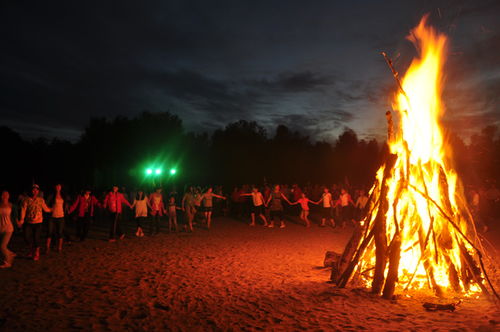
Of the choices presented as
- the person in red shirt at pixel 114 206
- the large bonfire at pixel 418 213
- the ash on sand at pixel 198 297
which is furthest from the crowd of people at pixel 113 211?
the large bonfire at pixel 418 213

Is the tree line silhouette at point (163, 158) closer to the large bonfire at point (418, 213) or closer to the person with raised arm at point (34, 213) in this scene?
the person with raised arm at point (34, 213)

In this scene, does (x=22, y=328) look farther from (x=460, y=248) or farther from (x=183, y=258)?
(x=460, y=248)

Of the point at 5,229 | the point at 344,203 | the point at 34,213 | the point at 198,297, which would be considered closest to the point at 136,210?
the point at 34,213

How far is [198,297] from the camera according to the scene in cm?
682

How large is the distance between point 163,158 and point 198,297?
32.9 m

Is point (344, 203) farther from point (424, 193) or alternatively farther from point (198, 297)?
point (198, 297)

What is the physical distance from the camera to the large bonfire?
713cm

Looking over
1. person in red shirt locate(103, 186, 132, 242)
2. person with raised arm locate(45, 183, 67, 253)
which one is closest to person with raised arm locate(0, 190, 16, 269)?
person with raised arm locate(45, 183, 67, 253)

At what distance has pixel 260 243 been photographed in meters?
13.2

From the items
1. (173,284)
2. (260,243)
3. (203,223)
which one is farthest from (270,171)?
(173,284)

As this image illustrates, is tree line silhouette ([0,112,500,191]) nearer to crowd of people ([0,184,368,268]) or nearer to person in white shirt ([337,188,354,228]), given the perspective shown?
crowd of people ([0,184,368,268])

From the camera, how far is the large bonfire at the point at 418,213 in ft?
23.4

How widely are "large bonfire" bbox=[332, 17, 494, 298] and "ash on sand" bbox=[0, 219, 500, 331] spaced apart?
2.33 feet

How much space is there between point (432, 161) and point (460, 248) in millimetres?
1997
